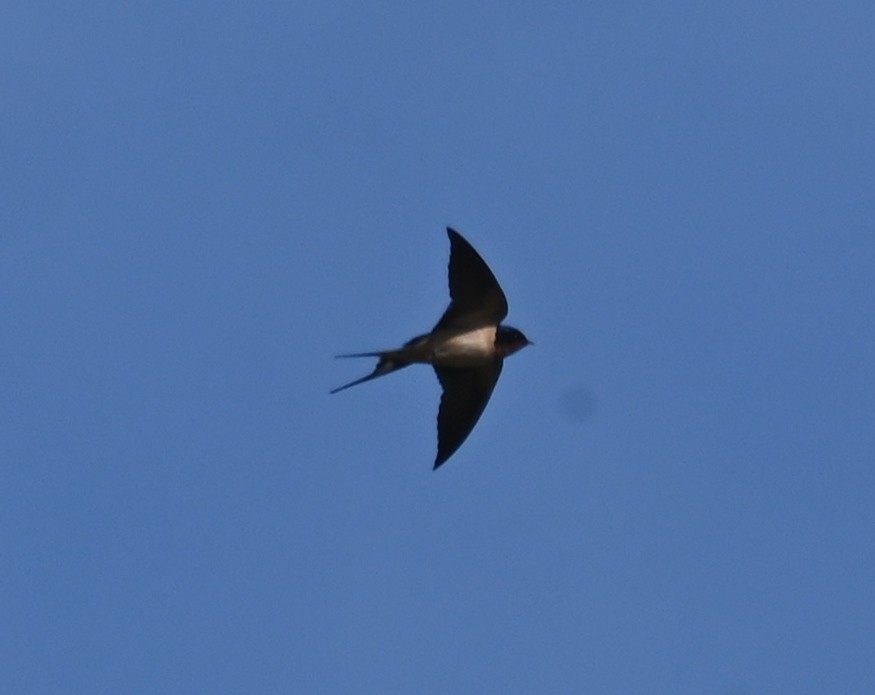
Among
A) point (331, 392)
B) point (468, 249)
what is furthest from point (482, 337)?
point (331, 392)

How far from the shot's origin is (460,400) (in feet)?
59.9

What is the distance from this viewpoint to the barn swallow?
58.2 ft

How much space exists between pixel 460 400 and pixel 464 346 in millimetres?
612

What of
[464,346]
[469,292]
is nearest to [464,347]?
[464,346]

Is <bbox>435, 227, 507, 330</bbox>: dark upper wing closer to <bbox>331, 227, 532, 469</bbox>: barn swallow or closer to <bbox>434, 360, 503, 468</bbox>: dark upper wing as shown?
<bbox>331, 227, 532, 469</bbox>: barn swallow

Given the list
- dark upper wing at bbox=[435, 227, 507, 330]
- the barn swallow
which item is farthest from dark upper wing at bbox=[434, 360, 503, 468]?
dark upper wing at bbox=[435, 227, 507, 330]

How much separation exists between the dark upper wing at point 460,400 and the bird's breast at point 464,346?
0.19 m

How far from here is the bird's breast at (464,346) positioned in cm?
1781

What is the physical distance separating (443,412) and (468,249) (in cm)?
150

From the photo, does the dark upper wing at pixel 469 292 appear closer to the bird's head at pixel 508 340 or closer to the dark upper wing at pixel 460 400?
the bird's head at pixel 508 340

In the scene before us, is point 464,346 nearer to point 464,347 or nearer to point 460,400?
point 464,347

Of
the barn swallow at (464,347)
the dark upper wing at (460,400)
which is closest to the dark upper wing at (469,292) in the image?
the barn swallow at (464,347)

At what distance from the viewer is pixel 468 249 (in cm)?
1772

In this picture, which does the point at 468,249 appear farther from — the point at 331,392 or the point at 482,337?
the point at 331,392
